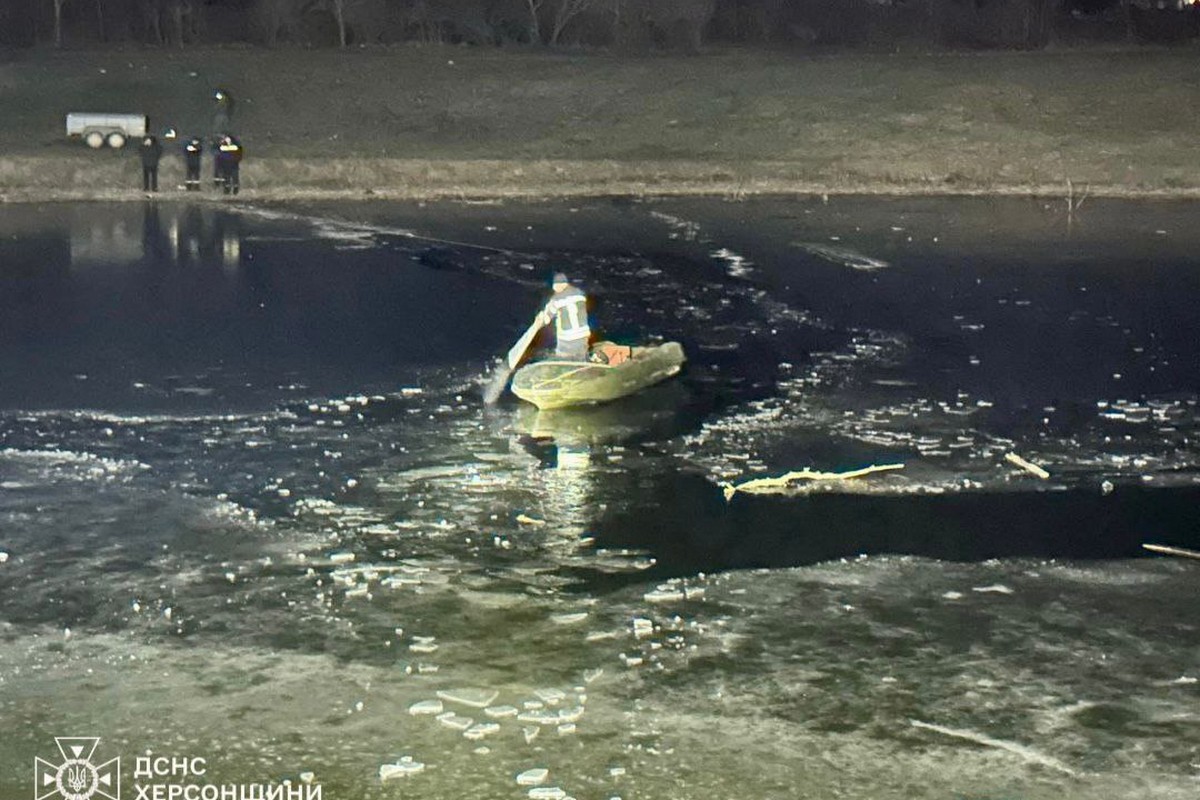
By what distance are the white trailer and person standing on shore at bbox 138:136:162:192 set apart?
3351 mm

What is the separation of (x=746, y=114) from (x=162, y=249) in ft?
63.3

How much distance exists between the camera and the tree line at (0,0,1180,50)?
59781 millimetres

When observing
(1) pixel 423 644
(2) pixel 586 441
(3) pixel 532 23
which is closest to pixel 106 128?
(3) pixel 532 23

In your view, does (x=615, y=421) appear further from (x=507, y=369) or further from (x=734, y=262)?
(x=734, y=262)

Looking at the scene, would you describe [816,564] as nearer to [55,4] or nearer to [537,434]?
[537,434]

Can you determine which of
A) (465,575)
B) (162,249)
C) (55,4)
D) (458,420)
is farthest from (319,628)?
(55,4)

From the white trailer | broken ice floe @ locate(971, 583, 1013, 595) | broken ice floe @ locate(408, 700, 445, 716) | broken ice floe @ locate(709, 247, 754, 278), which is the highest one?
the white trailer

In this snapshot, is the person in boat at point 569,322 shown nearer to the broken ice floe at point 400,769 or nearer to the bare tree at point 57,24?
the broken ice floe at point 400,769

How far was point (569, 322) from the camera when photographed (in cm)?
2005

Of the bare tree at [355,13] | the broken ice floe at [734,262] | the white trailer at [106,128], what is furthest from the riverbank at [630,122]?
the broken ice floe at [734,262]

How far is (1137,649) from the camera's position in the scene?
488 inches

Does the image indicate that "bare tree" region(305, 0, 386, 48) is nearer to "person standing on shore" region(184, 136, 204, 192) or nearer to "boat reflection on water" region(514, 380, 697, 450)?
"person standing on shore" region(184, 136, 204, 192)

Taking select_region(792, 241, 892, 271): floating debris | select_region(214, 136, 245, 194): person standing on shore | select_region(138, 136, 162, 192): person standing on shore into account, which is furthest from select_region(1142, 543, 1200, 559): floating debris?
select_region(138, 136, 162, 192): person standing on shore

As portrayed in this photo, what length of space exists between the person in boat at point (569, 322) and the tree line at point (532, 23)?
39.9 meters
